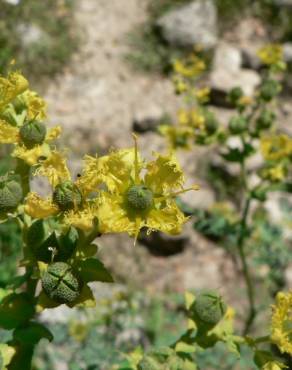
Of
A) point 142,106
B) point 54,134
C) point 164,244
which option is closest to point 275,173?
point 54,134

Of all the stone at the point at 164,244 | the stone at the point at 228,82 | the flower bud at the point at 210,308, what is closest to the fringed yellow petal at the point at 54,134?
the flower bud at the point at 210,308

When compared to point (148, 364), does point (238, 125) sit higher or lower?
higher

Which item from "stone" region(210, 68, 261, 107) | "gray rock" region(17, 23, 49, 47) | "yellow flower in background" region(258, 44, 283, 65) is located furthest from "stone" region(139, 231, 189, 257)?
"gray rock" region(17, 23, 49, 47)

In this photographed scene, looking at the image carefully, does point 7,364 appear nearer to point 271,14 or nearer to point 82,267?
point 82,267

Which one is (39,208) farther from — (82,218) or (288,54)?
(288,54)

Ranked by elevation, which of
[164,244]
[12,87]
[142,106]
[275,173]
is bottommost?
[164,244]

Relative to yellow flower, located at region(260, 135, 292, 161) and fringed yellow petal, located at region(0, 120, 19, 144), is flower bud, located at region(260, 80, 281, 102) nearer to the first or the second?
yellow flower, located at region(260, 135, 292, 161)
